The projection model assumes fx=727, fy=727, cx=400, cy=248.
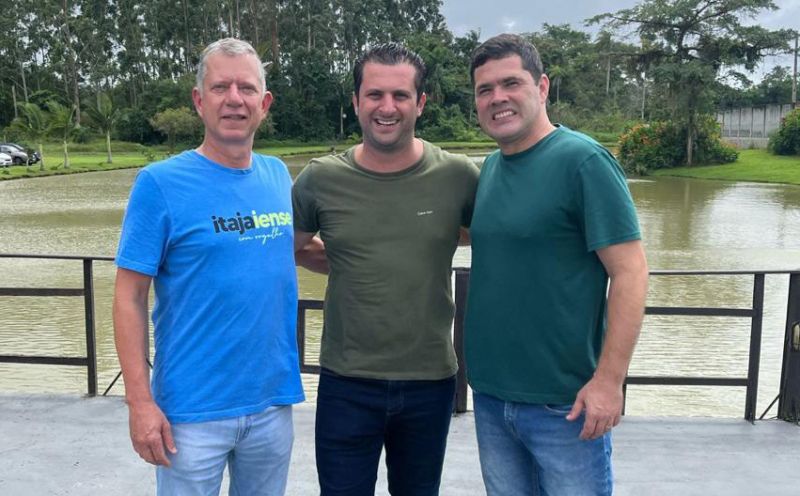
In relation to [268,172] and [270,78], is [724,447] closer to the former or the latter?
[268,172]

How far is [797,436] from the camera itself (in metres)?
3.51

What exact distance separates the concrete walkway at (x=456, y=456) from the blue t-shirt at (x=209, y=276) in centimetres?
122

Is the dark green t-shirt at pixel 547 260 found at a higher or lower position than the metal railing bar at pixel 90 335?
higher

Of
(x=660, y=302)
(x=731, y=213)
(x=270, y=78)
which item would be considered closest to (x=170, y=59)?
(x=270, y=78)

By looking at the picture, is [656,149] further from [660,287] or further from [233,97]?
[233,97]

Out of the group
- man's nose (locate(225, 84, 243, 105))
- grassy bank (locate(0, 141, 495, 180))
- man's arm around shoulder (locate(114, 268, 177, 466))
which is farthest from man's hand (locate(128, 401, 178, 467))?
grassy bank (locate(0, 141, 495, 180))

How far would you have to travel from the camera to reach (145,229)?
6.14 ft

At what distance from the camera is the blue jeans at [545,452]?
201 centimetres

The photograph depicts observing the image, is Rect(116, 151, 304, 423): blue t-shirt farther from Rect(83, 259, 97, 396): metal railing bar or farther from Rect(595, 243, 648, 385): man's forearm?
Rect(83, 259, 97, 396): metal railing bar

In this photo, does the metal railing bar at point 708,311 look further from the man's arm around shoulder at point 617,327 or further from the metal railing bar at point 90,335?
the metal railing bar at point 90,335

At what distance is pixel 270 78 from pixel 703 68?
33.2m

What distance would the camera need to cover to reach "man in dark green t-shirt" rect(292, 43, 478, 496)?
2.18m

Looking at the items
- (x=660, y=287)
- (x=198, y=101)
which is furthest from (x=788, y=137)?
(x=198, y=101)

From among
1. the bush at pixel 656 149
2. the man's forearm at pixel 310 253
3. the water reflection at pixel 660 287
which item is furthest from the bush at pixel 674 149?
the man's forearm at pixel 310 253
